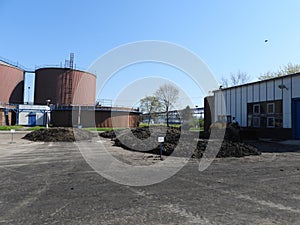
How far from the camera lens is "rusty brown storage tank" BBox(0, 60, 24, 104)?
50594mm

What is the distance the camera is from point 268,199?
543 centimetres

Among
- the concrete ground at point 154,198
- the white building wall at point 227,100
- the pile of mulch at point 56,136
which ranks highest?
the white building wall at point 227,100

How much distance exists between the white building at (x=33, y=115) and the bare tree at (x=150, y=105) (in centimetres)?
2282

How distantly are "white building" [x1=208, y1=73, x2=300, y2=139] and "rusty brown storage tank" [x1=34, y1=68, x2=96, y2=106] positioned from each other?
112 feet

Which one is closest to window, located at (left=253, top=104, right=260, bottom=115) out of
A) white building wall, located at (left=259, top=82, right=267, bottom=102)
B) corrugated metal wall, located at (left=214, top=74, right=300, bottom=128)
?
corrugated metal wall, located at (left=214, top=74, right=300, bottom=128)

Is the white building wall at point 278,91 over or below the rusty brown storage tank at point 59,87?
below

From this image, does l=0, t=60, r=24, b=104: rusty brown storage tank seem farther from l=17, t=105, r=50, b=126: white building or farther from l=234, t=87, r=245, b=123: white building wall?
l=234, t=87, r=245, b=123: white building wall

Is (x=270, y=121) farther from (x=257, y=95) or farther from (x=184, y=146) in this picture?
(x=184, y=146)

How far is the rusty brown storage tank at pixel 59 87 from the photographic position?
52.4 metres

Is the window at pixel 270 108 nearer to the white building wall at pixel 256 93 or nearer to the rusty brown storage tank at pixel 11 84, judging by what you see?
the white building wall at pixel 256 93

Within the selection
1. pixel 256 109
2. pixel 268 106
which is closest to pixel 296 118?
pixel 268 106

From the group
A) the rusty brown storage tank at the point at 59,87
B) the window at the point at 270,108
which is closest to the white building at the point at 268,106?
the window at the point at 270,108

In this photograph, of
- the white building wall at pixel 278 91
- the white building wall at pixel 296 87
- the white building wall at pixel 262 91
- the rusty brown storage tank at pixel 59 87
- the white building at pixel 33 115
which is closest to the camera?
the white building wall at pixel 296 87

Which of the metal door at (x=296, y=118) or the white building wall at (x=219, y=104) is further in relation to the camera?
the white building wall at (x=219, y=104)
